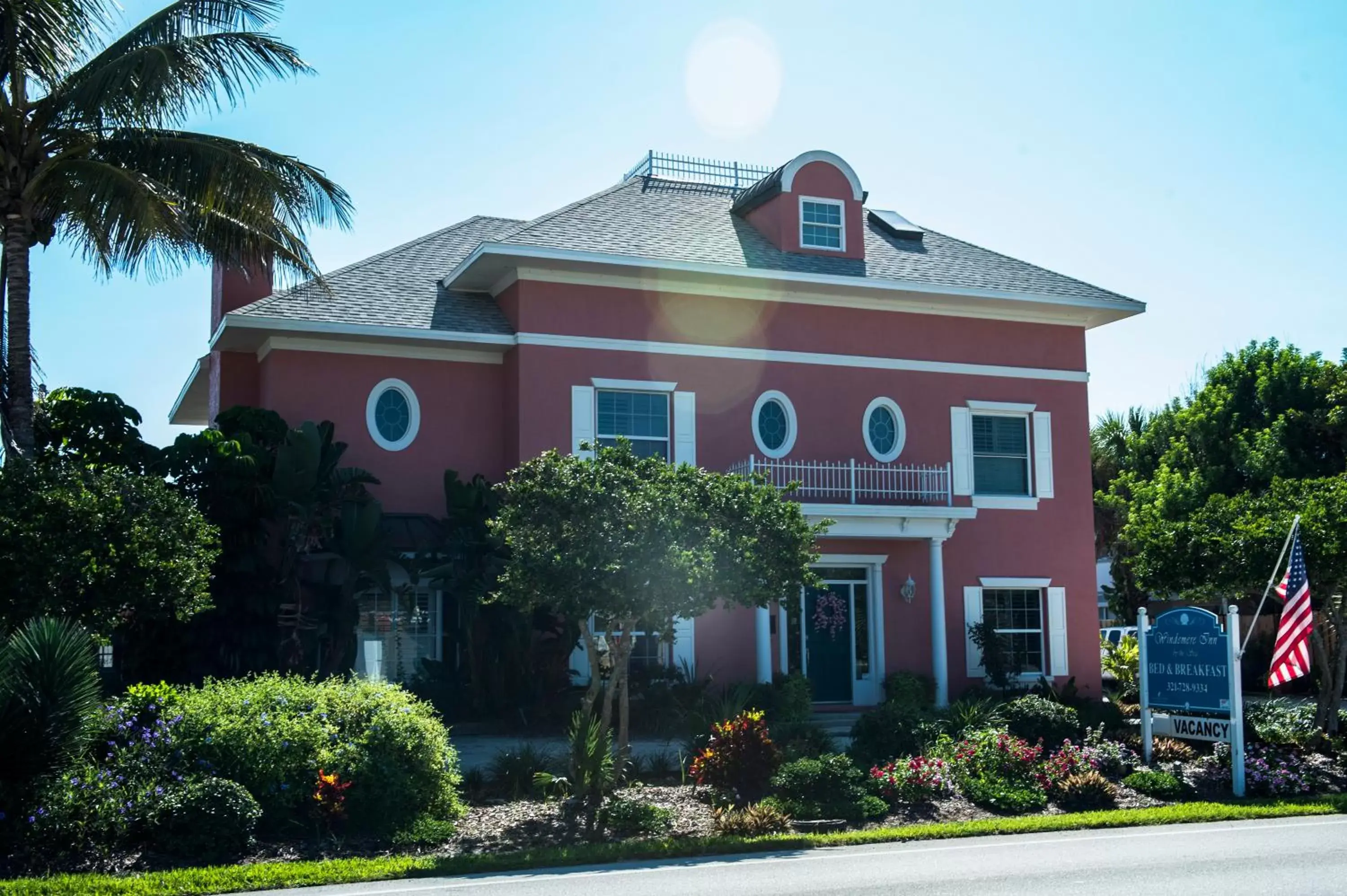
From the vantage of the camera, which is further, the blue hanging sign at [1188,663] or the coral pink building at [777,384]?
the coral pink building at [777,384]

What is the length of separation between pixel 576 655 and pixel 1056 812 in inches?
315

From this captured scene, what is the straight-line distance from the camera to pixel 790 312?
2227 cm

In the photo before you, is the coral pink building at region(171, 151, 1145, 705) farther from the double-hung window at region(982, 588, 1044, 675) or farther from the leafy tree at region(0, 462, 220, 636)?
the leafy tree at region(0, 462, 220, 636)

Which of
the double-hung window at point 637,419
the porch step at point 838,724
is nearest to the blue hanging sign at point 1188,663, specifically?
the porch step at point 838,724

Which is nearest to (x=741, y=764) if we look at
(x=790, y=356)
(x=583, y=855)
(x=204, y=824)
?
(x=583, y=855)

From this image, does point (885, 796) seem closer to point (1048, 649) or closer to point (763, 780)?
point (763, 780)

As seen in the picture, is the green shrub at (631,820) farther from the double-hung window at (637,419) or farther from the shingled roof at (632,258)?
the shingled roof at (632,258)

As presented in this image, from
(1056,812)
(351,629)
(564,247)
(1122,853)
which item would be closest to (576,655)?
(351,629)

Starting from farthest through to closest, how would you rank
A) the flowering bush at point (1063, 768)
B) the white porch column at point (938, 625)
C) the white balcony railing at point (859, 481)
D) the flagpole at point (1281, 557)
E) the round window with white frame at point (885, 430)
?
the round window with white frame at point (885, 430)
the white porch column at point (938, 625)
the white balcony railing at point (859, 481)
the flagpole at point (1281, 557)
the flowering bush at point (1063, 768)

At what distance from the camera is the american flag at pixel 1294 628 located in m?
15.4

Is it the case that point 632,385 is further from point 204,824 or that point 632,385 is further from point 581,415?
point 204,824

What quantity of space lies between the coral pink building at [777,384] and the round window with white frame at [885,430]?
33 millimetres

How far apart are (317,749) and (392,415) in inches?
359

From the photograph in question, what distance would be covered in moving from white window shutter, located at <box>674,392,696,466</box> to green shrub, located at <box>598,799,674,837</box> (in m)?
9.13
